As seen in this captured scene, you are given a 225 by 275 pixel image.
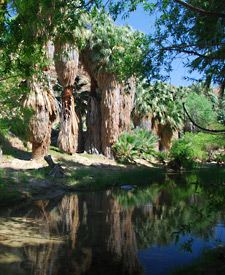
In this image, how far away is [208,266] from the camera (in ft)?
13.9

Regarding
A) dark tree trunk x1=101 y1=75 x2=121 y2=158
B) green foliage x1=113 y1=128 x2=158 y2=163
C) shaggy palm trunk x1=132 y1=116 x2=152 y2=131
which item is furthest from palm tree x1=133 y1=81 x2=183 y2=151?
dark tree trunk x1=101 y1=75 x2=121 y2=158

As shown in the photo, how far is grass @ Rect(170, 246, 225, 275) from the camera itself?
13.3 feet

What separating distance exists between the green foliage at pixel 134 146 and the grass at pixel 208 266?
1916 centimetres

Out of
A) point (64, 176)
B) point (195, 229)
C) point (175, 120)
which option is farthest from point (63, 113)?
point (195, 229)

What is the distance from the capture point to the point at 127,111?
80.4 ft

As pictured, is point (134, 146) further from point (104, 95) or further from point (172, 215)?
point (172, 215)

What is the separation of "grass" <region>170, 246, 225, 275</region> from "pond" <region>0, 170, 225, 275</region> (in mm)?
283

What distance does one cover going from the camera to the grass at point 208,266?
406cm

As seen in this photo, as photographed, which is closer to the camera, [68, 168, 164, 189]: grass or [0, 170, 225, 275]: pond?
[0, 170, 225, 275]: pond

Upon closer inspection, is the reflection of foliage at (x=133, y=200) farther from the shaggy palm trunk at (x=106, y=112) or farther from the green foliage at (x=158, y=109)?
the green foliage at (x=158, y=109)

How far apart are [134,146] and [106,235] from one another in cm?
1912

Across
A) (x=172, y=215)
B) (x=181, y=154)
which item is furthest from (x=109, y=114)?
(x=172, y=215)

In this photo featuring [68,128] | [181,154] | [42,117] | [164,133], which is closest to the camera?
[42,117]

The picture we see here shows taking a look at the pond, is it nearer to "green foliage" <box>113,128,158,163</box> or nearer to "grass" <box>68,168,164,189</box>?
"grass" <box>68,168,164,189</box>
